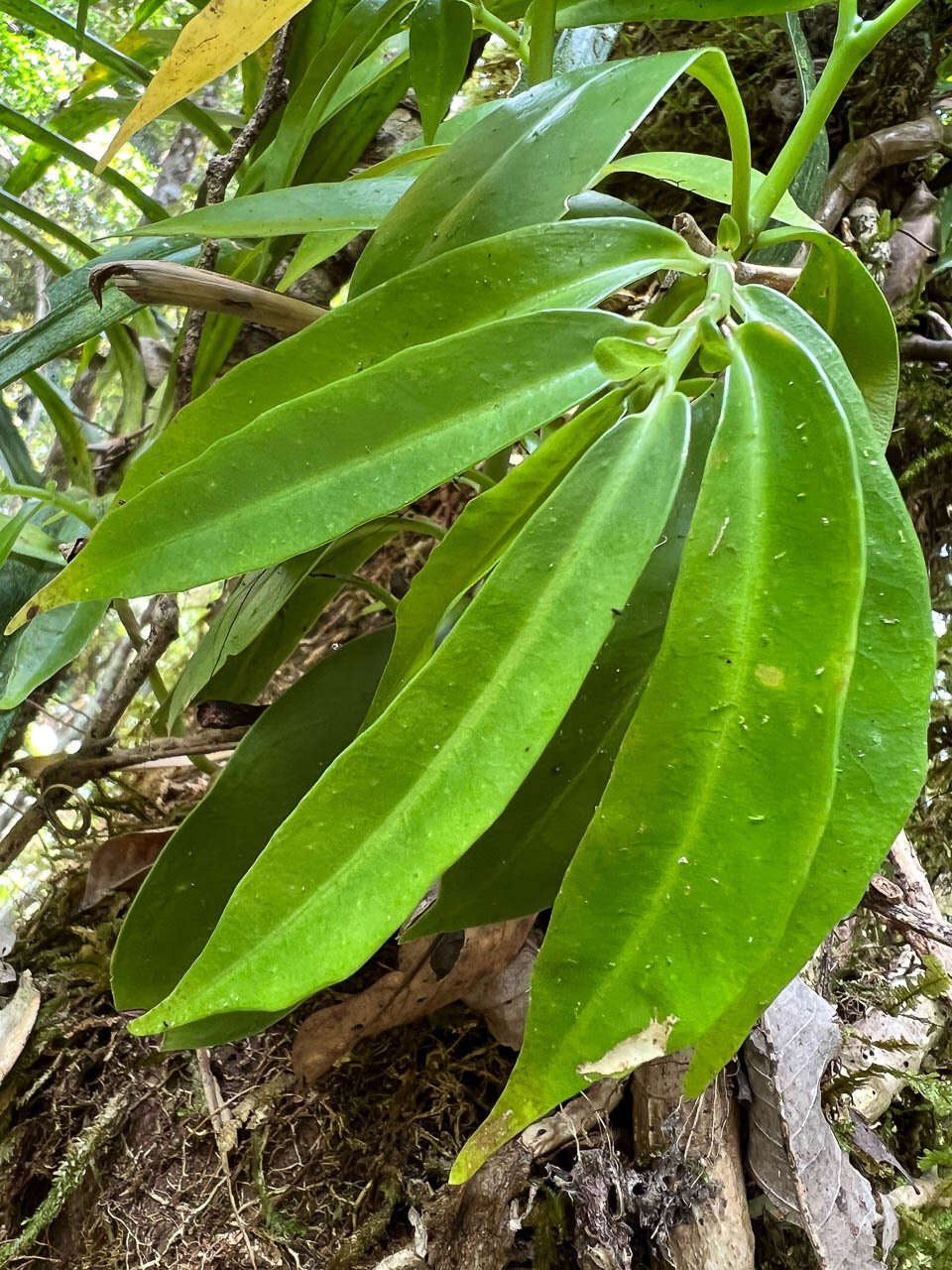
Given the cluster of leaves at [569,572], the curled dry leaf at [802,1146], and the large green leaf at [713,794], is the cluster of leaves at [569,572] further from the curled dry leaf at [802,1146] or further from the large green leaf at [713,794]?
the curled dry leaf at [802,1146]

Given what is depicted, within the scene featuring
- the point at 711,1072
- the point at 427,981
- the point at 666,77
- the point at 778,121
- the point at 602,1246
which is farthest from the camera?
the point at 778,121

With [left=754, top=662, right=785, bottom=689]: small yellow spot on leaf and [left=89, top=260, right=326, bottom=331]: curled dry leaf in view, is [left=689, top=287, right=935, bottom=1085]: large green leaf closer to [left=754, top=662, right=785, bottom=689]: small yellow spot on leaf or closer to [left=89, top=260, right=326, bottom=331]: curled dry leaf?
[left=754, top=662, right=785, bottom=689]: small yellow spot on leaf

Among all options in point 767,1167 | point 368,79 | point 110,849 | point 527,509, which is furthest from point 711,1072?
point 368,79

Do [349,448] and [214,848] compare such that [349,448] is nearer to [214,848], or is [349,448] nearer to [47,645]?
[214,848]

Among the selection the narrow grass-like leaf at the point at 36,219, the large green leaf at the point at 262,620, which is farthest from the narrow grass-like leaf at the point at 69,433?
the large green leaf at the point at 262,620

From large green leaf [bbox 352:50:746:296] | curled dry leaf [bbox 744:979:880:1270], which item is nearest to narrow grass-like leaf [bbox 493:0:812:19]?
large green leaf [bbox 352:50:746:296]

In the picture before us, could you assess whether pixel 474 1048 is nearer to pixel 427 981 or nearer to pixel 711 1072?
pixel 427 981
